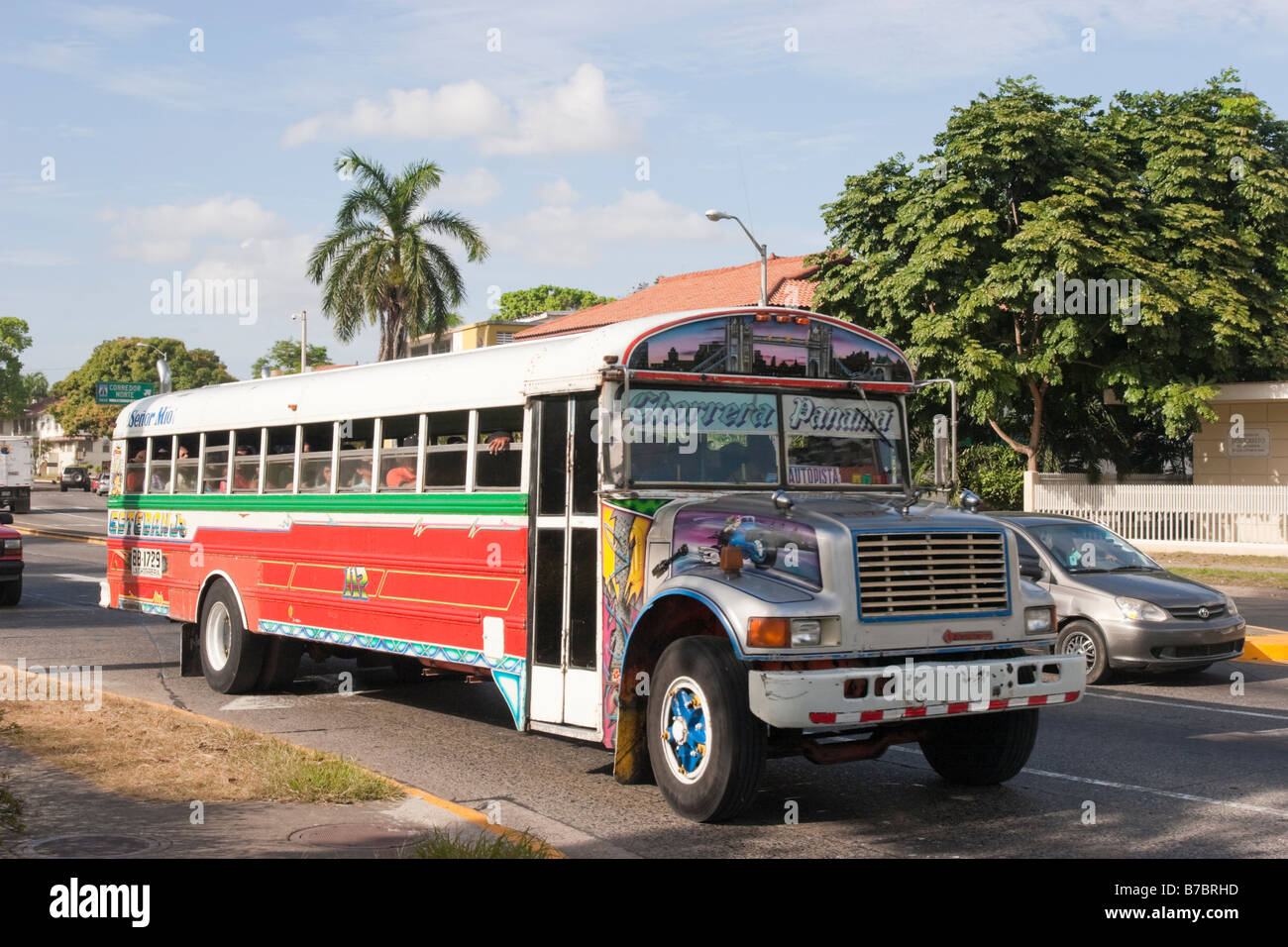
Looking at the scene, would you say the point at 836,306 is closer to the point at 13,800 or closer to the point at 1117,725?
the point at 1117,725

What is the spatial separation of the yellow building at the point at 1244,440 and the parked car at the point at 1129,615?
18.4m

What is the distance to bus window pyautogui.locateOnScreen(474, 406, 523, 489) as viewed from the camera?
9.00 meters

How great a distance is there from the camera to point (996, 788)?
817 centimetres

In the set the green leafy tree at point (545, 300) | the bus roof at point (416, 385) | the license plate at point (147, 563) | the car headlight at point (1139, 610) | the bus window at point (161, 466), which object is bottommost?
the car headlight at point (1139, 610)

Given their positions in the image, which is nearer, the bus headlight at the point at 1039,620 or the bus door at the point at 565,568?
the bus headlight at the point at 1039,620

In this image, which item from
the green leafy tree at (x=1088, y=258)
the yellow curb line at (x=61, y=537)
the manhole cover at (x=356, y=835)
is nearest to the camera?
the manhole cover at (x=356, y=835)

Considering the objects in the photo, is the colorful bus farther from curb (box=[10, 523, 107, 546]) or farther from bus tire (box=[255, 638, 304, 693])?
curb (box=[10, 523, 107, 546])

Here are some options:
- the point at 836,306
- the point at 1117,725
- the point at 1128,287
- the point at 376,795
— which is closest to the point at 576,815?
the point at 376,795

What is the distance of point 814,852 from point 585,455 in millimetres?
2818

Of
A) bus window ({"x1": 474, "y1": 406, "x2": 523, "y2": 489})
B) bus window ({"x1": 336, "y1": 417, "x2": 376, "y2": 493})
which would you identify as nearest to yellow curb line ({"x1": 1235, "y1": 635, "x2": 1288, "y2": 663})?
bus window ({"x1": 474, "y1": 406, "x2": 523, "y2": 489})

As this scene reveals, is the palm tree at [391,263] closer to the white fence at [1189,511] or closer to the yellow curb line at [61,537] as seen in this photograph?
the yellow curb line at [61,537]

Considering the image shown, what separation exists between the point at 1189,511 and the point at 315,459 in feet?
72.0

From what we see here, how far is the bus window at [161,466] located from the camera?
1374 cm

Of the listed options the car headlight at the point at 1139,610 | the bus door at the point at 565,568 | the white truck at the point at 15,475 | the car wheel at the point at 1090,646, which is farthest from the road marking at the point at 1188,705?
the white truck at the point at 15,475
